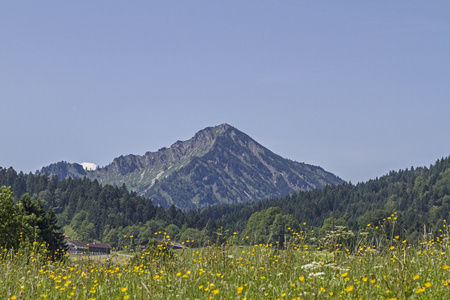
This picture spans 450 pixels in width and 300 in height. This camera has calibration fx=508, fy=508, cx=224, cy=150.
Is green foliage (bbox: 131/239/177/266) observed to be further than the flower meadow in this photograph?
Yes

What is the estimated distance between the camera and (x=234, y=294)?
26.2 ft

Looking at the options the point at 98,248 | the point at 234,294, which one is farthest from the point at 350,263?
the point at 98,248

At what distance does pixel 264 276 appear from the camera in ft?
29.8

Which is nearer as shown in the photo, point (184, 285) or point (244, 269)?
point (184, 285)

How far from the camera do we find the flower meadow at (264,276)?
739 cm

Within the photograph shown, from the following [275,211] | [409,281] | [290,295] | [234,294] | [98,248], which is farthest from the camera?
[98,248]

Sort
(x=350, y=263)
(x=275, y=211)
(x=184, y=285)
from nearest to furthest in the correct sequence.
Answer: (x=184, y=285) < (x=350, y=263) < (x=275, y=211)

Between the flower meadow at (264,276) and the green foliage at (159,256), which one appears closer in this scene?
the flower meadow at (264,276)

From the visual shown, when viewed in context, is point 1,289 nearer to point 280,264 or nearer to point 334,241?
point 280,264

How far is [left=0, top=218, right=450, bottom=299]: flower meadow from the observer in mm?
7387

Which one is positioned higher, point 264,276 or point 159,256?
point 159,256

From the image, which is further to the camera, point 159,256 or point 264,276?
point 159,256

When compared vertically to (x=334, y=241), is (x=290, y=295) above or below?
below

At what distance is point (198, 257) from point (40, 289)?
3.36 meters
